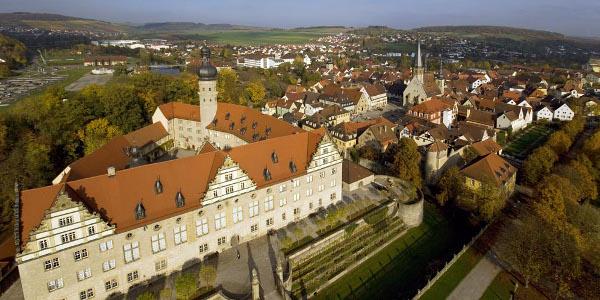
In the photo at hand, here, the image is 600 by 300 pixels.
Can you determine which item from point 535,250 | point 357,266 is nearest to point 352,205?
point 357,266

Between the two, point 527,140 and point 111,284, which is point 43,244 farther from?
point 527,140

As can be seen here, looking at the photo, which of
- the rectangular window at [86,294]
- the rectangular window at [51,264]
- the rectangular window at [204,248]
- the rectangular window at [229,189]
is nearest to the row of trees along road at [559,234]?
the rectangular window at [229,189]

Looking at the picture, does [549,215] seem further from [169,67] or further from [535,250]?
[169,67]

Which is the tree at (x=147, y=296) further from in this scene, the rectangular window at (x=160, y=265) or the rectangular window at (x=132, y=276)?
the rectangular window at (x=160, y=265)

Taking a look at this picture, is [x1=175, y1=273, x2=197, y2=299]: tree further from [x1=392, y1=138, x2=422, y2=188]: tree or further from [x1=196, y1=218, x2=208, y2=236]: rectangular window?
[x1=392, y1=138, x2=422, y2=188]: tree

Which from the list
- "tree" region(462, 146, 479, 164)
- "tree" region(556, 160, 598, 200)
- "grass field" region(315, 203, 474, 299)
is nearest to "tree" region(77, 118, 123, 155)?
"grass field" region(315, 203, 474, 299)

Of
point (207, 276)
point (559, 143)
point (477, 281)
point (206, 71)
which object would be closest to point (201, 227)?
point (207, 276)
